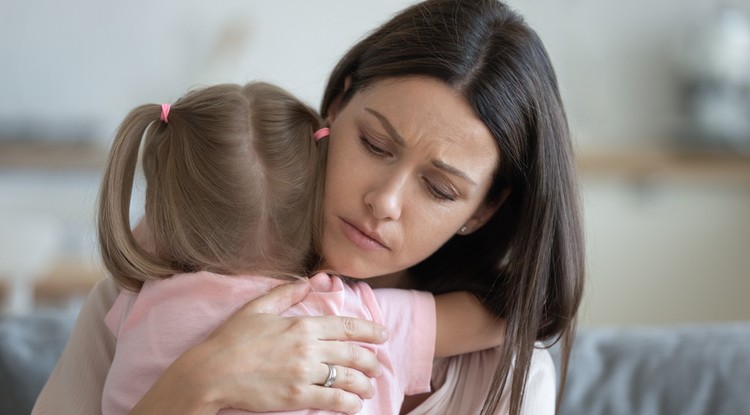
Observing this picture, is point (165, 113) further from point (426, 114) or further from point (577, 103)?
point (577, 103)

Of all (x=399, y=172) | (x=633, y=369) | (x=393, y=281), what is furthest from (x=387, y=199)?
(x=633, y=369)

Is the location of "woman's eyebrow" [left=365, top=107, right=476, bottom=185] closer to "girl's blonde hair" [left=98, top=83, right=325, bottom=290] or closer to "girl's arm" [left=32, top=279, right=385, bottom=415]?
"girl's blonde hair" [left=98, top=83, right=325, bottom=290]

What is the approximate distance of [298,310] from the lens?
1267mm

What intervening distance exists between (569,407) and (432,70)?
718 millimetres

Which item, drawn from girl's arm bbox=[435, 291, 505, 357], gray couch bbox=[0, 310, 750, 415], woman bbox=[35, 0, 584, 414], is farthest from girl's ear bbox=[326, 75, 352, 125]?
gray couch bbox=[0, 310, 750, 415]

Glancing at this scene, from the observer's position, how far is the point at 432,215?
4.24 ft

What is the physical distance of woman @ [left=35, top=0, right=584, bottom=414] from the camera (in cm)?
119

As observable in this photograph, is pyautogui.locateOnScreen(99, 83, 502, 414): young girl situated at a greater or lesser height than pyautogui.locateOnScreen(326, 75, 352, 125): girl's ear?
lesser

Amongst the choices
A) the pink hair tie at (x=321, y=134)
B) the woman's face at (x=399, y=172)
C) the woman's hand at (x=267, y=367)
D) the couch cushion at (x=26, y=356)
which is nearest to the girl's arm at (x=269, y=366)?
the woman's hand at (x=267, y=367)

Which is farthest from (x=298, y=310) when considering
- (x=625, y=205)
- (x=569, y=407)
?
(x=625, y=205)

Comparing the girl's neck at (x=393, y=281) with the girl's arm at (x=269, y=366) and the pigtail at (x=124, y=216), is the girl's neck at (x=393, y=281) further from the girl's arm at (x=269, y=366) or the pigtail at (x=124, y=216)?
the pigtail at (x=124, y=216)

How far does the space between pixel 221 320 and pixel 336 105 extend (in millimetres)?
396

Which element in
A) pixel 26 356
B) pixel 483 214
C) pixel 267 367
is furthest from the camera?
pixel 26 356

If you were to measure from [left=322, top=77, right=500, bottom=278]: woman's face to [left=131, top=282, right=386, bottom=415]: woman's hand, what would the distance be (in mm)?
116
